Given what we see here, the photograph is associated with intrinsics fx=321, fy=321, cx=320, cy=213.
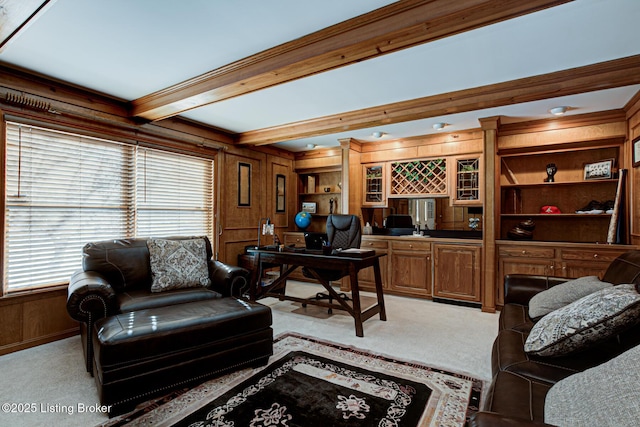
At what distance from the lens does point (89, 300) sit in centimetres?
221

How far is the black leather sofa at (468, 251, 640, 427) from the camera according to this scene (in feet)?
3.61

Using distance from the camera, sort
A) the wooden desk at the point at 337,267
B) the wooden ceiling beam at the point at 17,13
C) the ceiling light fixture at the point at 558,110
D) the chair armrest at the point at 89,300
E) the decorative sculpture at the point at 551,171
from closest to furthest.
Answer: the wooden ceiling beam at the point at 17,13 → the chair armrest at the point at 89,300 → the wooden desk at the point at 337,267 → the ceiling light fixture at the point at 558,110 → the decorative sculpture at the point at 551,171

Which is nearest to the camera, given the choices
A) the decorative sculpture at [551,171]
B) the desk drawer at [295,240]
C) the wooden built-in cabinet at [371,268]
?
the decorative sculpture at [551,171]

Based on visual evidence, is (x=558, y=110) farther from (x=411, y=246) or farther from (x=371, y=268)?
(x=371, y=268)

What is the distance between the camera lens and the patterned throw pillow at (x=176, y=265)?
9.70ft

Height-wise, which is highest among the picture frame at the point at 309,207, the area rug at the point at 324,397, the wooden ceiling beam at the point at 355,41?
the wooden ceiling beam at the point at 355,41

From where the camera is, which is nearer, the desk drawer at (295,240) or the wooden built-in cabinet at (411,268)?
the wooden built-in cabinet at (411,268)

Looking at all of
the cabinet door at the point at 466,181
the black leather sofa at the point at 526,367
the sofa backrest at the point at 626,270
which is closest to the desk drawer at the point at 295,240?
the cabinet door at the point at 466,181

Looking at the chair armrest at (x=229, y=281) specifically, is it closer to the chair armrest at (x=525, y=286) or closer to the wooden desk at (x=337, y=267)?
the wooden desk at (x=337, y=267)

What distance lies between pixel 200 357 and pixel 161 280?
3.57 ft

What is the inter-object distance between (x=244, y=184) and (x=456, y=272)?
11.0 feet

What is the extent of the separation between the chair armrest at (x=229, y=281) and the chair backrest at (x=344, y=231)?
1369mm

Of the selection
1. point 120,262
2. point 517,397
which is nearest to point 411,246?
point 517,397

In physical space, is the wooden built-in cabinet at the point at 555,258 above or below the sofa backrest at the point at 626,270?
below
